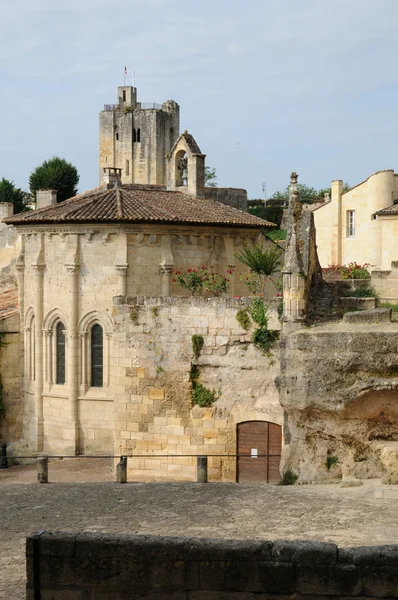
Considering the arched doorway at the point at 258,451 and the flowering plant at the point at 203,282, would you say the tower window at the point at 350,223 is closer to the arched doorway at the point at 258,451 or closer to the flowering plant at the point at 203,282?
the flowering plant at the point at 203,282

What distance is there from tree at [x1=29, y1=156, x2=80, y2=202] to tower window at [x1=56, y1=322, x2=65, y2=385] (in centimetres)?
4402

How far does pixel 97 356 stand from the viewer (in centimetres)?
2881

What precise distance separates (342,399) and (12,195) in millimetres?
59450

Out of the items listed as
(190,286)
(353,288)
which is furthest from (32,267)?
(353,288)

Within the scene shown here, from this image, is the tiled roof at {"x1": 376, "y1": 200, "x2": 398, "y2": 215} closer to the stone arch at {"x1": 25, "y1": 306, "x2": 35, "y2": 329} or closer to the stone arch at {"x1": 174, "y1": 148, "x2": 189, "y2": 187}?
the stone arch at {"x1": 174, "y1": 148, "x2": 189, "y2": 187}

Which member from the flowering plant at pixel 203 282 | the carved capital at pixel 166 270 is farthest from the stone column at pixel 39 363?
the flowering plant at pixel 203 282

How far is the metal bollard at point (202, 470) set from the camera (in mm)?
18391

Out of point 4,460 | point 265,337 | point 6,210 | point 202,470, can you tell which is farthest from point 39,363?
point 6,210

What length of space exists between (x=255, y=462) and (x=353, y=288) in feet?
16.2

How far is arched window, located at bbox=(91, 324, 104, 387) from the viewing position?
2877cm

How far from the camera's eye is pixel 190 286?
25.4 m

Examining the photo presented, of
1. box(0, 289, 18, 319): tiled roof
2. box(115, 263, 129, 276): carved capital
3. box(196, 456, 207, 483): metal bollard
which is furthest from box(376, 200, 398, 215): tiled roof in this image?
box(196, 456, 207, 483): metal bollard

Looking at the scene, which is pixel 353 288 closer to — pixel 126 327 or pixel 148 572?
pixel 126 327

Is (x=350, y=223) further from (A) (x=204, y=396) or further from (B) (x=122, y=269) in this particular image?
(A) (x=204, y=396)
